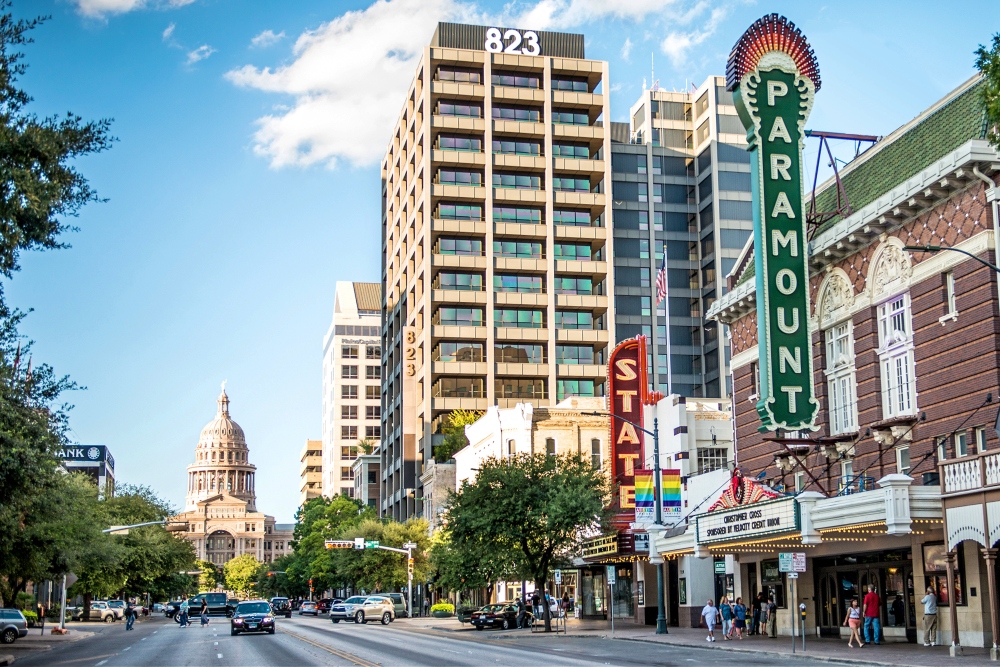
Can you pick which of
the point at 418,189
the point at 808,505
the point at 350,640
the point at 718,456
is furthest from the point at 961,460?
the point at 418,189

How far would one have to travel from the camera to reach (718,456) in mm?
57156

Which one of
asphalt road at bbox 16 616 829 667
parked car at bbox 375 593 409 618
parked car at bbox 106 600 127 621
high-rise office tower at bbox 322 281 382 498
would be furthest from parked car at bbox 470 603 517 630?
high-rise office tower at bbox 322 281 382 498

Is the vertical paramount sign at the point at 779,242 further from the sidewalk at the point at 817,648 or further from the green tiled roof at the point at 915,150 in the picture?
the sidewalk at the point at 817,648

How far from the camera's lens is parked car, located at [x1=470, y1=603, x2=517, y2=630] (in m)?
57.2

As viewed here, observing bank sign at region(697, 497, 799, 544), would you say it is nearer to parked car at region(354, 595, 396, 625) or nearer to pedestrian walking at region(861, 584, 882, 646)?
pedestrian walking at region(861, 584, 882, 646)

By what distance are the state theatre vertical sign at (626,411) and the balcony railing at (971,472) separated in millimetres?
27828

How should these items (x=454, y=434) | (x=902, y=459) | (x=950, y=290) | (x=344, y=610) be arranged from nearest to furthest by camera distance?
(x=950, y=290) → (x=902, y=459) → (x=344, y=610) → (x=454, y=434)

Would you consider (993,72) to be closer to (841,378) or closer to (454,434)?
(841,378)

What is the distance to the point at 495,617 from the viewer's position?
57.3m

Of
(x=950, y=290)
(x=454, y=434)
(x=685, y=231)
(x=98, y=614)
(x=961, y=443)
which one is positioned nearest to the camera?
(x=961, y=443)

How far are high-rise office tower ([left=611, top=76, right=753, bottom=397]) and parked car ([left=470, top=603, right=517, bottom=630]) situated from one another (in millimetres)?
59749

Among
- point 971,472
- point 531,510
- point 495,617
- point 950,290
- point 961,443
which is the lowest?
point 495,617

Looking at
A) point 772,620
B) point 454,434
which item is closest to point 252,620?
point 772,620

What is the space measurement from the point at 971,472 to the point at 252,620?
33732 millimetres
